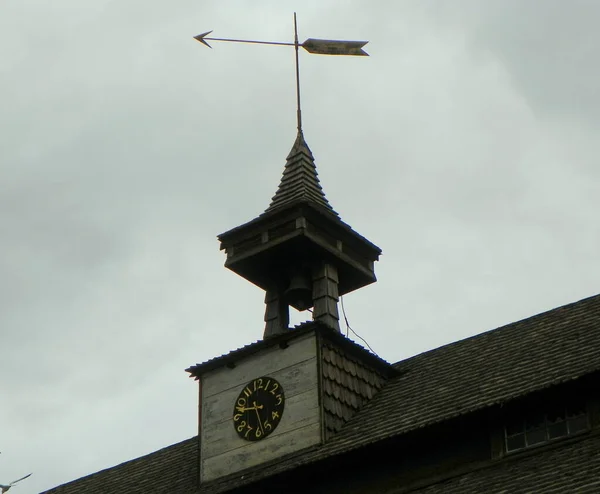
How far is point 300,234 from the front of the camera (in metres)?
29.2

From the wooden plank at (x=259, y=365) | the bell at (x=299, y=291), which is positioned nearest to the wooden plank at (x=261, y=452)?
the wooden plank at (x=259, y=365)

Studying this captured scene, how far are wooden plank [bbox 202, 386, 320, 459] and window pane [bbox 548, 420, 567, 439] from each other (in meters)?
5.14

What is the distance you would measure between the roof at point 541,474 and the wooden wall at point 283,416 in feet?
12.3

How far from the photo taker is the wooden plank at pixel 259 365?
90.6ft

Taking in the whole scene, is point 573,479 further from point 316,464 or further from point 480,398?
point 316,464

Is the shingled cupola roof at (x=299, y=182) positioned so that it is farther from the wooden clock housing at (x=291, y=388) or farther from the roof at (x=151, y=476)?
the roof at (x=151, y=476)

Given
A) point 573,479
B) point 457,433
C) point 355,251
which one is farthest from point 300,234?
point 573,479

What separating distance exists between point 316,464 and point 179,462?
19.4 feet

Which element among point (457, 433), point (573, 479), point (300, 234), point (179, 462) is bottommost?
point (573, 479)

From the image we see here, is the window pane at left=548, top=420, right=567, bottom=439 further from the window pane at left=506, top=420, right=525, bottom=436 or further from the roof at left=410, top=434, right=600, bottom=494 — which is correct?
the window pane at left=506, top=420, right=525, bottom=436

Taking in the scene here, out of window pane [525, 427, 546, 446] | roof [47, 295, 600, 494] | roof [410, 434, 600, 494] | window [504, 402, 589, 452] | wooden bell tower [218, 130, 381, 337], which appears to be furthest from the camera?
wooden bell tower [218, 130, 381, 337]

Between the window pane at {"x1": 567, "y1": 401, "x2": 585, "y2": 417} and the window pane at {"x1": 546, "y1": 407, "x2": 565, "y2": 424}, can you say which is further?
the window pane at {"x1": 546, "y1": 407, "x2": 565, "y2": 424}

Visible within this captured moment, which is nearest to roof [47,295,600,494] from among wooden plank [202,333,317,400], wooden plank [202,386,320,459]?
wooden plank [202,386,320,459]

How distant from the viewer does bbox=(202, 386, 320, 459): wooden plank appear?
1054 inches
